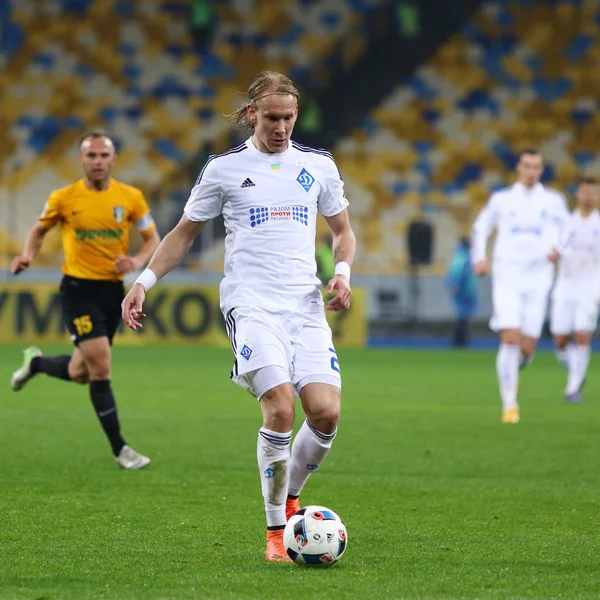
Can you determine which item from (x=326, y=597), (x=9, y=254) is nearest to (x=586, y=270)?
(x=326, y=597)

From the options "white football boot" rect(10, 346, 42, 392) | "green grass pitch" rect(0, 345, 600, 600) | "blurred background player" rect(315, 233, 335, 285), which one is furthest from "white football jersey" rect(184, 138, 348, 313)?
"blurred background player" rect(315, 233, 335, 285)

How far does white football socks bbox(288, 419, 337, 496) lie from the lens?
5.75m

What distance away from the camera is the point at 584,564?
17.8 ft

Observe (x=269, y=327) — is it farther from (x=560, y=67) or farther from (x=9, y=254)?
(x=560, y=67)

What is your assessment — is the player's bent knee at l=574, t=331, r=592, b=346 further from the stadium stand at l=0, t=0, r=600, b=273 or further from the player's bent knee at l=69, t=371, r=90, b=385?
the stadium stand at l=0, t=0, r=600, b=273

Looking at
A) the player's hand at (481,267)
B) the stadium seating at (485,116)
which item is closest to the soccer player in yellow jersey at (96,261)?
the player's hand at (481,267)

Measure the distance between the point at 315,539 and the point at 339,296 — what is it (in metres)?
1.01

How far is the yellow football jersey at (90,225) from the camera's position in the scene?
8883 mm

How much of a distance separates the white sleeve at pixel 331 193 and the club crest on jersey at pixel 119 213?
3243mm

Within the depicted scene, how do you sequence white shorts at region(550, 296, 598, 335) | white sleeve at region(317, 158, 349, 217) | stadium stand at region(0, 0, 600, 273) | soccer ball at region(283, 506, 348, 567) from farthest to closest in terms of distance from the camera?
stadium stand at region(0, 0, 600, 273) < white shorts at region(550, 296, 598, 335) < white sleeve at region(317, 158, 349, 217) < soccer ball at region(283, 506, 348, 567)

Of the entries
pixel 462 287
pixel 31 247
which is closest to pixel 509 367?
pixel 31 247

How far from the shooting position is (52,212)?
29.4 ft

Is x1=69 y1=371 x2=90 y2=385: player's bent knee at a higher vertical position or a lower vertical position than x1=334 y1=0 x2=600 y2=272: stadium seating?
lower

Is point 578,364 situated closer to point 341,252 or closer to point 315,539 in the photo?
point 341,252
